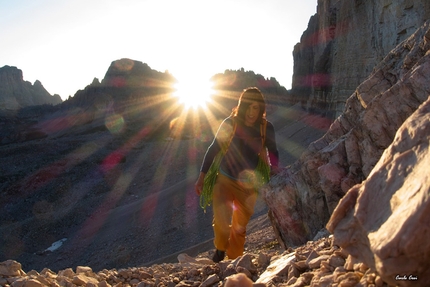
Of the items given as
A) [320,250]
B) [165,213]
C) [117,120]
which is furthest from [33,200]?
[117,120]

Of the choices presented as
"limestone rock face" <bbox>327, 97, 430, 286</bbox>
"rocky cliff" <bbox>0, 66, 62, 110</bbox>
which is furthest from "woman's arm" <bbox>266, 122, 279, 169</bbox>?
"rocky cliff" <bbox>0, 66, 62, 110</bbox>

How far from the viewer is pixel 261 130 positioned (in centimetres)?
443

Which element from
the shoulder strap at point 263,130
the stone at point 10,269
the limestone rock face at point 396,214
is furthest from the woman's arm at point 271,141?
the stone at point 10,269

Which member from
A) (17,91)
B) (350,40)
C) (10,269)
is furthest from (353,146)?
(17,91)

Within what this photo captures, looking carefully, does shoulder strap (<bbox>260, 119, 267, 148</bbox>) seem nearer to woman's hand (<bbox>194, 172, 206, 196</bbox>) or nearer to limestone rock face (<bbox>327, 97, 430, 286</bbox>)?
woman's hand (<bbox>194, 172, 206, 196</bbox>)

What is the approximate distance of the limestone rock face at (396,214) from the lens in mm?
1613

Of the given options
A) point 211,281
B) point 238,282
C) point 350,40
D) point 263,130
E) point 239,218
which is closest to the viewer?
point 238,282

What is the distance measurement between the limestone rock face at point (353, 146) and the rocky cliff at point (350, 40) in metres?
9.27

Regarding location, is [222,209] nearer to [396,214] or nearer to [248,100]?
[248,100]

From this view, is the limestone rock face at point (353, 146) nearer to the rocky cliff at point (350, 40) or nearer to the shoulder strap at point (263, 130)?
the shoulder strap at point (263, 130)

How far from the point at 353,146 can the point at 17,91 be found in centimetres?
9463

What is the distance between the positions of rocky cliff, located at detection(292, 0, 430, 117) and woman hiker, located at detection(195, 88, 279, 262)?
1082 centimetres

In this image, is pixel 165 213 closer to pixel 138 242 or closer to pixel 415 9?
pixel 138 242

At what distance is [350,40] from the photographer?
19.2m
